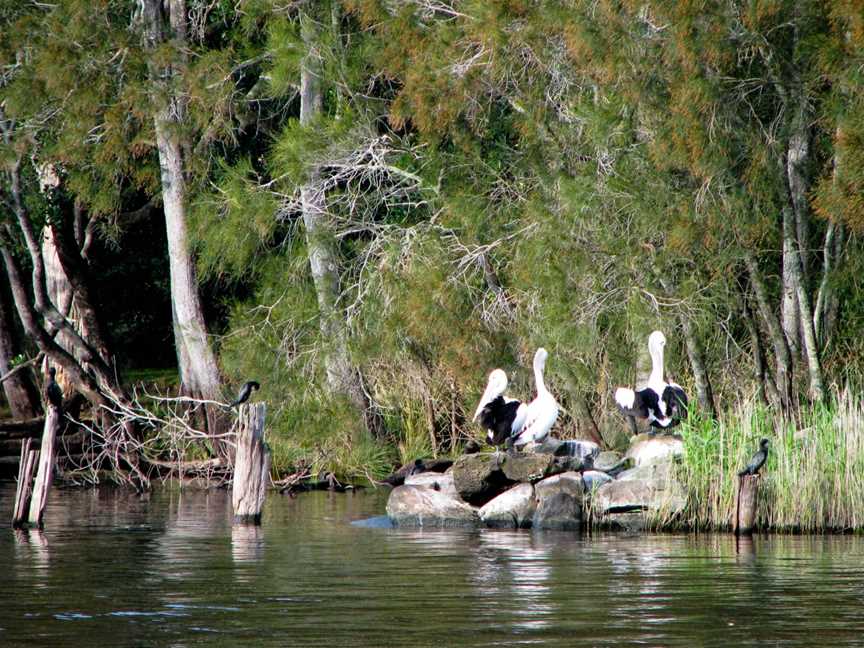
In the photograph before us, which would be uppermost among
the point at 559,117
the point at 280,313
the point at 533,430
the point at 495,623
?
the point at 559,117

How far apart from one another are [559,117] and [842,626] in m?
11.2

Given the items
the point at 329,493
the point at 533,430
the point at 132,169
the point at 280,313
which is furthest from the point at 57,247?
the point at 533,430

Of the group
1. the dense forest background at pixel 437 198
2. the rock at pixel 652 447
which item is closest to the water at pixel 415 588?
the rock at pixel 652 447

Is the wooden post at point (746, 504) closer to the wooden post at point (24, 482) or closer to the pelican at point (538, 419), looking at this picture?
the pelican at point (538, 419)

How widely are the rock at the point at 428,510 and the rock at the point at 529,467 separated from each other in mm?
532

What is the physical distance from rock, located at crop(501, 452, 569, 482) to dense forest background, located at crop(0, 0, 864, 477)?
2.14 metres

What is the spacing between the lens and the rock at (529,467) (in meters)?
14.9

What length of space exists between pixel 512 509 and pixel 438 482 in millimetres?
1161

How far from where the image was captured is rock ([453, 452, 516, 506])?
590 inches

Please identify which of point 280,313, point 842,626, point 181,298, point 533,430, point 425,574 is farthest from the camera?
point 181,298

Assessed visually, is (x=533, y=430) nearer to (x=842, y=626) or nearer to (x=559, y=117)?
(x=559, y=117)

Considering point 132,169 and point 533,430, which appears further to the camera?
point 132,169

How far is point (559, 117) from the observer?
19047mm

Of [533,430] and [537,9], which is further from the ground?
[537,9]
